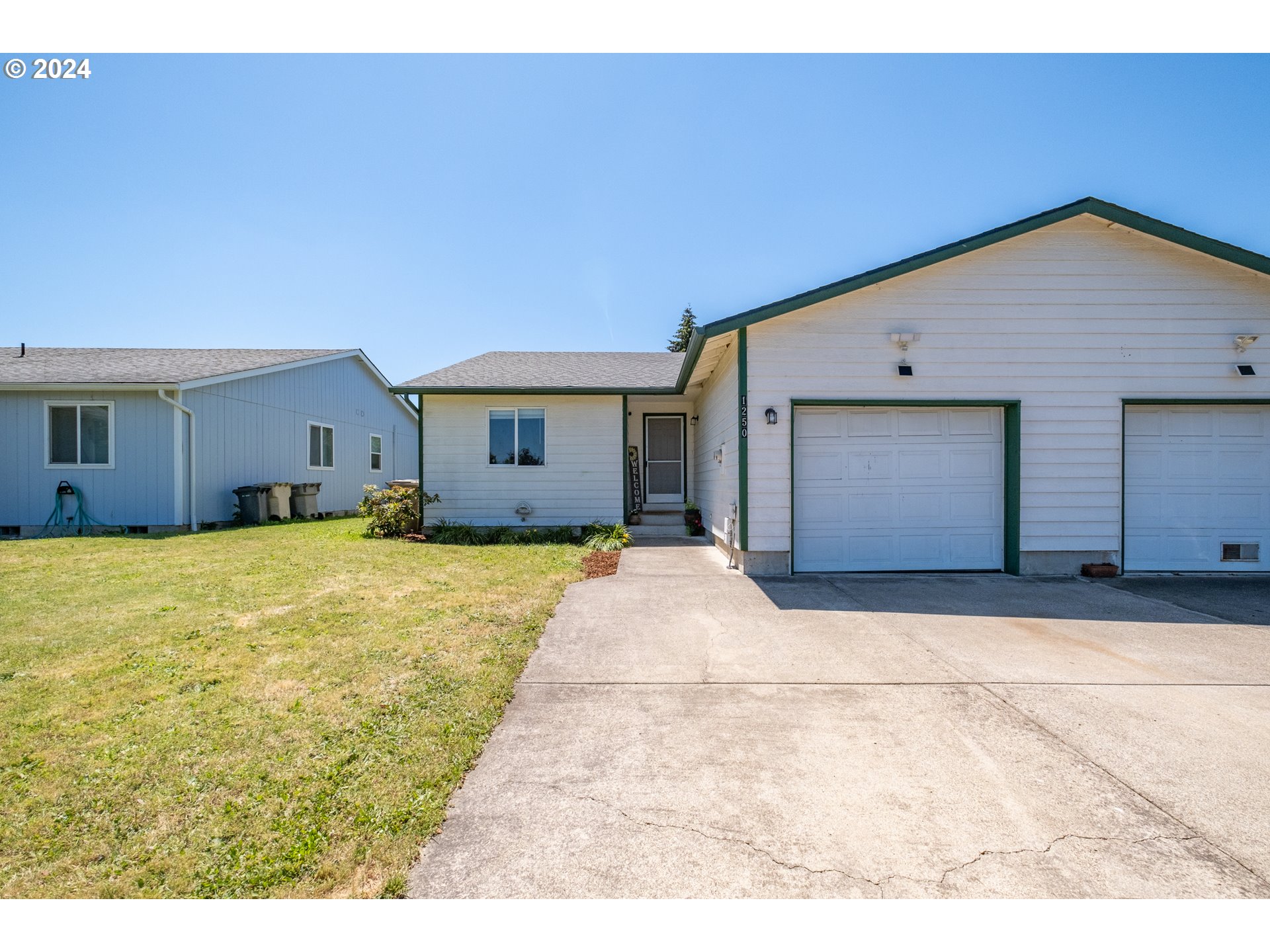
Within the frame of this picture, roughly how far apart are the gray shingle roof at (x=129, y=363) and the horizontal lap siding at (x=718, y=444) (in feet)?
35.8

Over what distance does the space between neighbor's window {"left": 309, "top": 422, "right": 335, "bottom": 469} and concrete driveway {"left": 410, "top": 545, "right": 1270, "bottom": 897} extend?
1452 cm

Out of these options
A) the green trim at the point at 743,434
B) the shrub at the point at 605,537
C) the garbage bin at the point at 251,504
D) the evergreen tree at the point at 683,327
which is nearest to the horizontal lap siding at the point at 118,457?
the garbage bin at the point at 251,504

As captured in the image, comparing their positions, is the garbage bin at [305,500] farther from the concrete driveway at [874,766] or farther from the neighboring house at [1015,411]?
the concrete driveway at [874,766]

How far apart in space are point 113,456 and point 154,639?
10.5m

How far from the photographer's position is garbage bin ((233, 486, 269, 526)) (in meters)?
13.5

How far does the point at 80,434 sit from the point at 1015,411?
17.6 meters

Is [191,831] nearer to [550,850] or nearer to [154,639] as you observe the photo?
[550,850]

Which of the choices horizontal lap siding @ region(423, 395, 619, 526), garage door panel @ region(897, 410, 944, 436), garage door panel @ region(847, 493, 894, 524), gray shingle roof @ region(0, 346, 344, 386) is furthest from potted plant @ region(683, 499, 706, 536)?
gray shingle roof @ region(0, 346, 344, 386)

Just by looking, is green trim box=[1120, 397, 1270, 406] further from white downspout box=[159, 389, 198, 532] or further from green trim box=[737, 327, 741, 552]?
white downspout box=[159, 389, 198, 532]

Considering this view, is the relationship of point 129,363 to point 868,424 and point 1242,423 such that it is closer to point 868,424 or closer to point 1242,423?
point 868,424

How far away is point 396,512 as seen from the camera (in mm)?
11477

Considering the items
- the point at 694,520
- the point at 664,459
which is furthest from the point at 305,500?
the point at 694,520

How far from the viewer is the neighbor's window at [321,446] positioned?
16.7 m

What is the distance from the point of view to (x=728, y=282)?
749 inches
